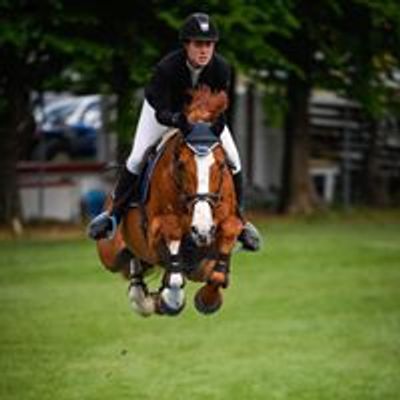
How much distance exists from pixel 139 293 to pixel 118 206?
745 mm

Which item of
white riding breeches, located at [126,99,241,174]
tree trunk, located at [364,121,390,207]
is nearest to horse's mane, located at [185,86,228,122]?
white riding breeches, located at [126,99,241,174]

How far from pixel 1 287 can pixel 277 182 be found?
19899 mm

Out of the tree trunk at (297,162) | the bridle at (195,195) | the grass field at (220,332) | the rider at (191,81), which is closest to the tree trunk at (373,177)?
the tree trunk at (297,162)

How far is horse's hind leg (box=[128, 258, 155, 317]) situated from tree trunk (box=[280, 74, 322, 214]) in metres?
23.6

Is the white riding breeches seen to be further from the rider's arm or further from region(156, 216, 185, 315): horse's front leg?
region(156, 216, 185, 315): horse's front leg

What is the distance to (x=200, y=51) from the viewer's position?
1080 centimetres

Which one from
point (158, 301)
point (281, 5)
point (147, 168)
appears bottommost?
point (158, 301)

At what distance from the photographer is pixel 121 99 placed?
95.8 feet

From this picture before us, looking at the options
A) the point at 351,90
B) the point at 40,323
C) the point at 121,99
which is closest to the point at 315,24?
the point at 351,90

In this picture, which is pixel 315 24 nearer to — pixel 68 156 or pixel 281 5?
pixel 281 5

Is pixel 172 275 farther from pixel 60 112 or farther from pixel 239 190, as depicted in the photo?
pixel 60 112

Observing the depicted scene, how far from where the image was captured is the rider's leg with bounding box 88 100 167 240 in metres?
11.9

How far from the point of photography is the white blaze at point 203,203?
33.6ft

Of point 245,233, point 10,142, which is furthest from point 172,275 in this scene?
point 10,142
